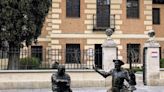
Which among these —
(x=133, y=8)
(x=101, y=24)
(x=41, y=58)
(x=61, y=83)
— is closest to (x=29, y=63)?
(x=41, y=58)

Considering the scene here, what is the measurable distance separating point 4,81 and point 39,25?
3.89m

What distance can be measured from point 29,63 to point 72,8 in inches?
339

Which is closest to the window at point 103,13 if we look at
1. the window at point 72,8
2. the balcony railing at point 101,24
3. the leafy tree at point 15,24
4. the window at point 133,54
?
the balcony railing at point 101,24

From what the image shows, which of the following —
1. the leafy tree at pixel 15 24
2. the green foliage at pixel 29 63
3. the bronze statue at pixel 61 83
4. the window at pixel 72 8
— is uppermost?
the window at pixel 72 8

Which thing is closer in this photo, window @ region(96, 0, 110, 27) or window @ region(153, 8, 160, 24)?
window @ region(96, 0, 110, 27)

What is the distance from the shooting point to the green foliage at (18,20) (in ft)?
71.2

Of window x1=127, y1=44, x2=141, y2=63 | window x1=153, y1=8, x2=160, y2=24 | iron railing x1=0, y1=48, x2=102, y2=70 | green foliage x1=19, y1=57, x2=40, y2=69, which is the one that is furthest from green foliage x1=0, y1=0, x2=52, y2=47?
window x1=153, y1=8, x2=160, y2=24

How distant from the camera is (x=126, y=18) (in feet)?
105

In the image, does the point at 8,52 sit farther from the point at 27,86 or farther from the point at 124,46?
the point at 124,46

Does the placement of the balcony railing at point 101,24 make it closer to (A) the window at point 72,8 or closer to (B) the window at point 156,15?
(A) the window at point 72,8

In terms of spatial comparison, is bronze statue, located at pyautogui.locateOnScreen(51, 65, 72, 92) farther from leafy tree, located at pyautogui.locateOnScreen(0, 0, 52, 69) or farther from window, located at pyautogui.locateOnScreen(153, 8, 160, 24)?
window, located at pyautogui.locateOnScreen(153, 8, 160, 24)

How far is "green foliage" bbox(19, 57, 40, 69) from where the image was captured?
2247 centimetres

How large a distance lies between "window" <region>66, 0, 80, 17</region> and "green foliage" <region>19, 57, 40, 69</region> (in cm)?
726

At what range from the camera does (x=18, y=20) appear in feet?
72.2
